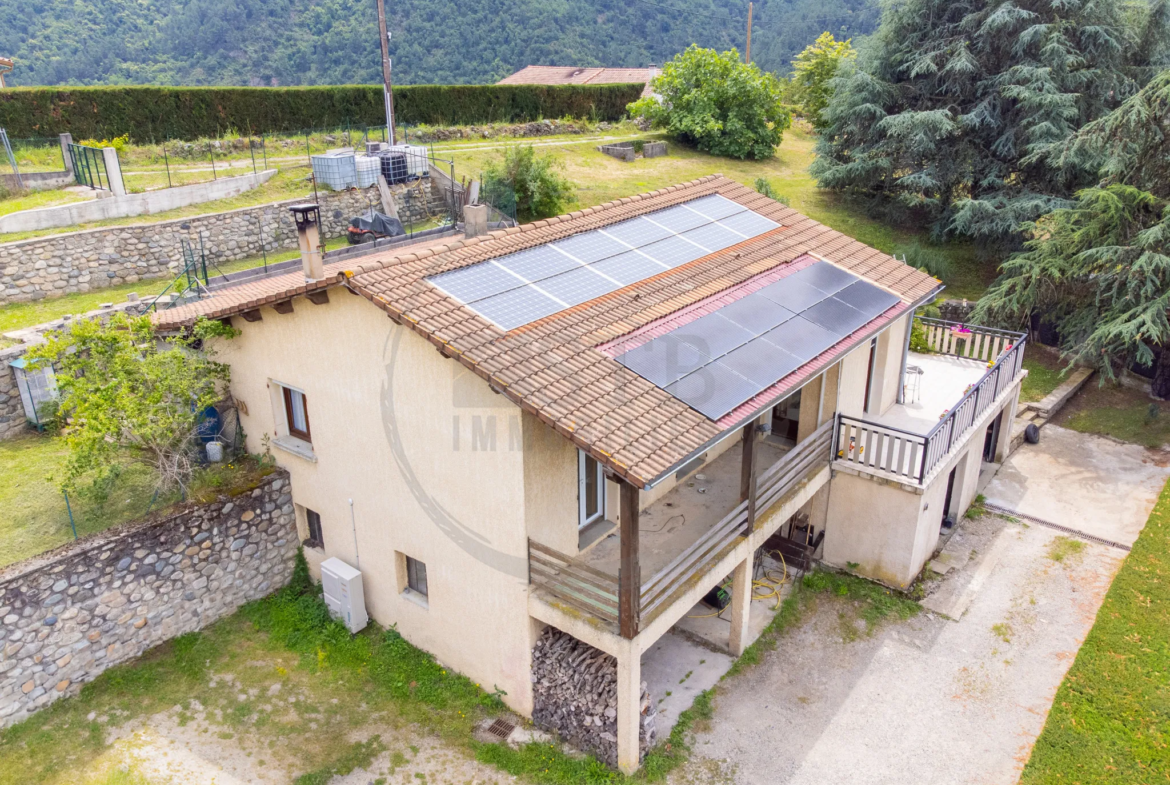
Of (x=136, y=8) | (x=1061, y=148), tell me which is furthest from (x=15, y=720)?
(x=136, y=8)

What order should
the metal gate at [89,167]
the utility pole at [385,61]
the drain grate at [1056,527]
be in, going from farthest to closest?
the utility pole at [385,61]
the metal gate at [89,167]
the drain grate at [1056,527]

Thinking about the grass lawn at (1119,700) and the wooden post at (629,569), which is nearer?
the wooden post at (629,569)

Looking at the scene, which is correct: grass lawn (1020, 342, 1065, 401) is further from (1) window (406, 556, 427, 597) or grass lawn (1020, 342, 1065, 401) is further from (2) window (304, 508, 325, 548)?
(2) window (304, 508, 325, 548)

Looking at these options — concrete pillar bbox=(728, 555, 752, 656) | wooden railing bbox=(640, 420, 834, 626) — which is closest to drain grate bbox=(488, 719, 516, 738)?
wooden railing bbox=(640, 420, 834, 626)

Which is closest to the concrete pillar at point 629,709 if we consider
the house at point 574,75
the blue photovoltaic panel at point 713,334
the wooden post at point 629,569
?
the wooden post at point 629,569

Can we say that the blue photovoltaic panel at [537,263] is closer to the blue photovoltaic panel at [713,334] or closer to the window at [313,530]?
the blue photovoltaic panel at [713,334]

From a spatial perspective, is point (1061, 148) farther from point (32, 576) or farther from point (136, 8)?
point (136, 8)
